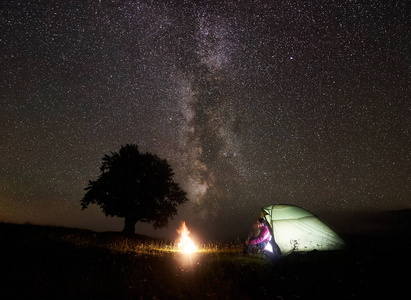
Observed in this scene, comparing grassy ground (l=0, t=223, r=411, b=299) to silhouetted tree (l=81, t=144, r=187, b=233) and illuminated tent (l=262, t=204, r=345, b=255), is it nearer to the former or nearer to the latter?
illuminated tent (l=262, t=204, r=345, b=255)

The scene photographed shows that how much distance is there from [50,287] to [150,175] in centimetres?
2224

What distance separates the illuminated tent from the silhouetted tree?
→ 1772 centimetres

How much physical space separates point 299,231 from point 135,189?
19149 millimetres

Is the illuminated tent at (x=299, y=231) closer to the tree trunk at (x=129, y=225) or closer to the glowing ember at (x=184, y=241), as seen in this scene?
the glowing ember at (x=184, y=241)

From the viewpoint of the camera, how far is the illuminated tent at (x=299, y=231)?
11.3 m

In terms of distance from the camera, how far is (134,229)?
28672mm

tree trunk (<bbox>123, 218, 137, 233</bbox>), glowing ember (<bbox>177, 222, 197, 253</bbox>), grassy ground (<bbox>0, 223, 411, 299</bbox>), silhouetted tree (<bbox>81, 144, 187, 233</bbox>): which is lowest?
grassy ground (<bbox>0, 223, 411, 299</bbox>)

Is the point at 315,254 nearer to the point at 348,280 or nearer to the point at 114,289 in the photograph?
the point at 348,280

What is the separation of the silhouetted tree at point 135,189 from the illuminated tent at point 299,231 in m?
17.7

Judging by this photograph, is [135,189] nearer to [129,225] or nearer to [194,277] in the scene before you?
[129,225]

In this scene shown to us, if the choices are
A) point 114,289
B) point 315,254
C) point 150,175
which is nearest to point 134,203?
point 150,175

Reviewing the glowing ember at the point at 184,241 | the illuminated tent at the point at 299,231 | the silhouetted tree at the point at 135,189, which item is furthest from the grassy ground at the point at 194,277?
the silhouetted tree at the point at 135,189

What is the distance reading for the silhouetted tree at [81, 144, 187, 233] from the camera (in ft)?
88.1

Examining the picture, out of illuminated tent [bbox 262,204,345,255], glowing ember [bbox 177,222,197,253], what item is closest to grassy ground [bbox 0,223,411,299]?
illuminated tent [bbox 262,204,345,255]
